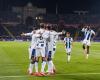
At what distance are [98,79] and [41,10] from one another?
75.9 m

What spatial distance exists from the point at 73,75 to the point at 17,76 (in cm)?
284

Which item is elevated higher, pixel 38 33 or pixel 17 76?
pixel 38 33

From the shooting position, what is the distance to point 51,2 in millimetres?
94562

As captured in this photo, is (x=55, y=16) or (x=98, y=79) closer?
(x=98, y=79)

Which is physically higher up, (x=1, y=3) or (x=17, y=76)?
(x=1, y=3)

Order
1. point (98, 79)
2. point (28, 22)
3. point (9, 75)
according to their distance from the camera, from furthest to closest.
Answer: point (28, 22) < point (9, 75) < point (98, 79)

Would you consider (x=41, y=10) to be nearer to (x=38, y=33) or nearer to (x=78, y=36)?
(x=78, y=36)

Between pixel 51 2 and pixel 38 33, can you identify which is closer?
pixel 38 33

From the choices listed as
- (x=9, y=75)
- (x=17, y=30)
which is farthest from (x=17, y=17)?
(x=9, y=75)

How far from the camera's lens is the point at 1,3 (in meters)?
94.4

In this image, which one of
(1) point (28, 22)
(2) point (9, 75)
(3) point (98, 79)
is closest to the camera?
(3) point (98, 79)

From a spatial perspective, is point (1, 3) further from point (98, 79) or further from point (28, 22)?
point (98, 79)

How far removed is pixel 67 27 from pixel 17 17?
1238cm

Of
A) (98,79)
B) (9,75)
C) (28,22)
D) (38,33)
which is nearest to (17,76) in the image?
(9,75)
